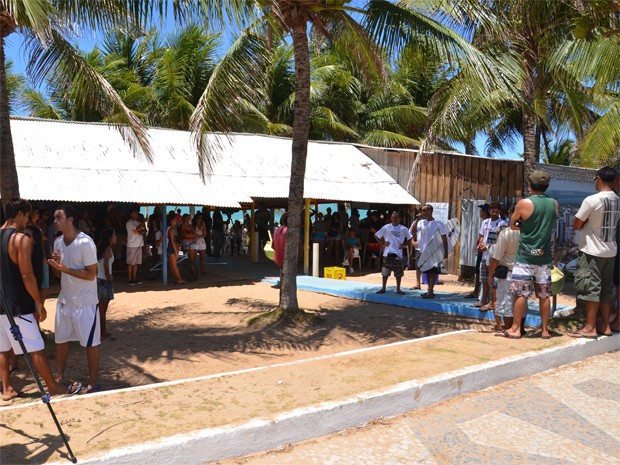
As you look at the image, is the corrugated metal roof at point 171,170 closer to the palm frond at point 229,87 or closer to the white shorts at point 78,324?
the palm frond at point 229,87

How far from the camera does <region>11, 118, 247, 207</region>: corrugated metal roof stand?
11969mm

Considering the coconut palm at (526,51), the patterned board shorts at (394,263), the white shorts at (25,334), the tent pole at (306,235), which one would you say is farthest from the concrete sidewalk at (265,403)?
the tent pole at (306,235)

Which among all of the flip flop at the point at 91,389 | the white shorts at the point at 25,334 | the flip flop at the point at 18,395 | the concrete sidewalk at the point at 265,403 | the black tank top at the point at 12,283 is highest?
the black tank top at the point at 12,283

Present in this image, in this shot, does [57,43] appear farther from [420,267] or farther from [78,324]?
[420,267]

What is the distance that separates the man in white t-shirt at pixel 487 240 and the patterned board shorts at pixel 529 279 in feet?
6.44

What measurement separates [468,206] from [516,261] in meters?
7.80

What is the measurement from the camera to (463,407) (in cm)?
482

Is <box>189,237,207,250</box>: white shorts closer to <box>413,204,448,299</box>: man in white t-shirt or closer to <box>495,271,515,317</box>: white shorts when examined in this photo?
<box>413,204,448,299</box>: man in white t-shirt

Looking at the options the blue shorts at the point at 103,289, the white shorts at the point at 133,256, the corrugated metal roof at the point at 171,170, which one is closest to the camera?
the blue shorts at the point at 103,289

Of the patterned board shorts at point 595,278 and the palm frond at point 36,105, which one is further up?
the palm frond at point 36,105

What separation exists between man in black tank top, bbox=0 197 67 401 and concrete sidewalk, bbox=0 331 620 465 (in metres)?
0.53

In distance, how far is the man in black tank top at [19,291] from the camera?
4.66 m

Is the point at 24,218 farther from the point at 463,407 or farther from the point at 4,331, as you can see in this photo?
the point at 463,407

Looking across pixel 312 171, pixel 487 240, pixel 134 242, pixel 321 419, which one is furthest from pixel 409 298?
pixel 312 171
